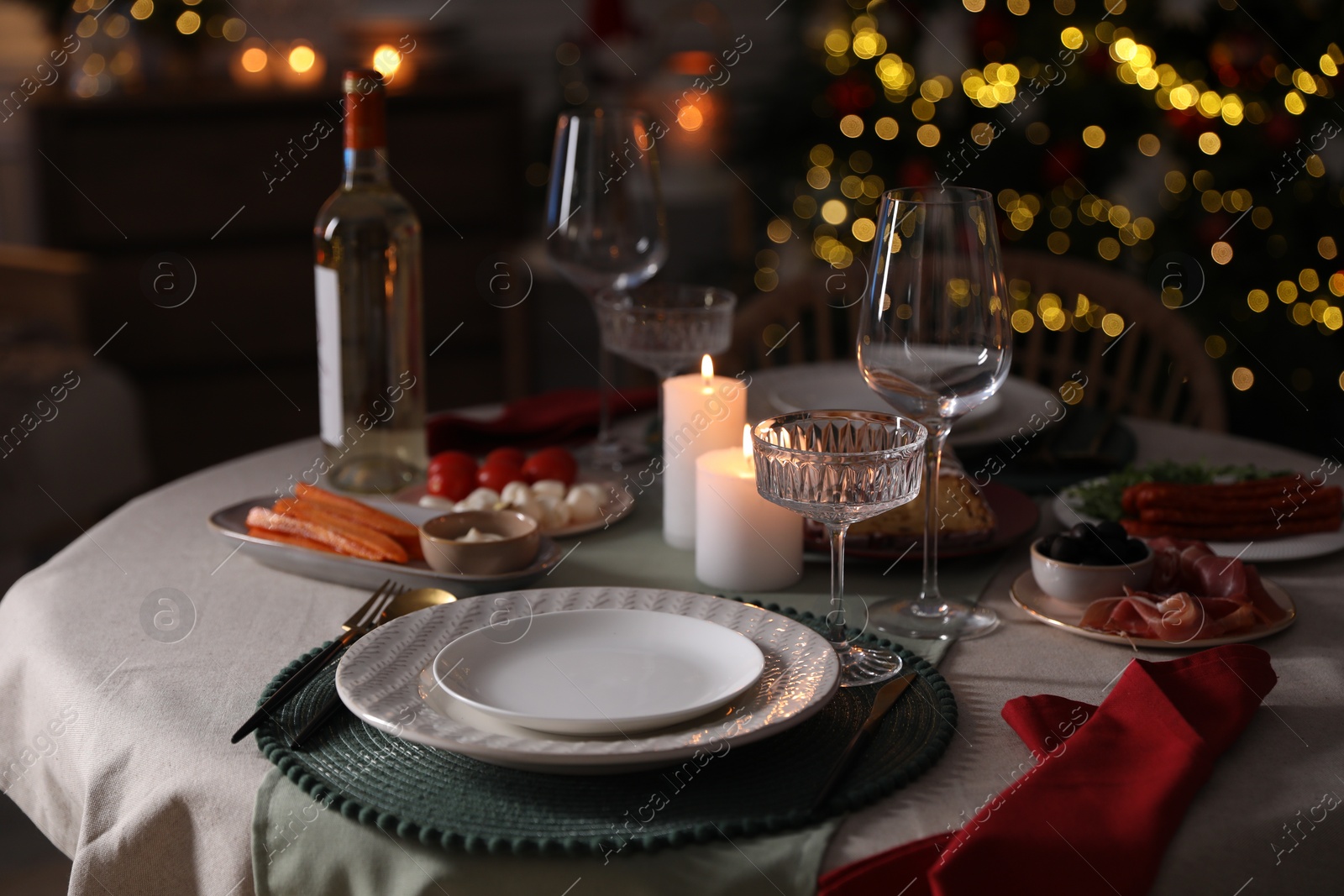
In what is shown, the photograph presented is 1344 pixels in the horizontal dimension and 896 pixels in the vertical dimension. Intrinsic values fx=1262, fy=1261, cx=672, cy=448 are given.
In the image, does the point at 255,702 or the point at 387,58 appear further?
the point at 387,58

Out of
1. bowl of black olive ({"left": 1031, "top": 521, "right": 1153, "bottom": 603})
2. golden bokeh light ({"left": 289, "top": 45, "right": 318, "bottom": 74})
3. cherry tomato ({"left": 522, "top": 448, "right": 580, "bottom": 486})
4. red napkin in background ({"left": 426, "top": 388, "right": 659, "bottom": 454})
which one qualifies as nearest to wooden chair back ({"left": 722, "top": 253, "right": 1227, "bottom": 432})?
red napkin in background ({"left": 426, "top": 388, "right": 659, "bottom": 454})

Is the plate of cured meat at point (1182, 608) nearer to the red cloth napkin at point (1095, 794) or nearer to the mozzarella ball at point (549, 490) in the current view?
the red cloth napkin at point (1095, 794)

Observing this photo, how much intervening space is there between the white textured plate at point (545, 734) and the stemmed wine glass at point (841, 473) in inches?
2.0

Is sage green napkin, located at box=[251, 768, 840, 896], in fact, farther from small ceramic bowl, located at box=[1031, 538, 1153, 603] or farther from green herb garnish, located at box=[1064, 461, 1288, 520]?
green herb garnish, located at box=[1064, 461, 1288, 520]

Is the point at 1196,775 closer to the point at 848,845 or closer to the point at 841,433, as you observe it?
the point at 848,845

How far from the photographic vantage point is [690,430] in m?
1.15

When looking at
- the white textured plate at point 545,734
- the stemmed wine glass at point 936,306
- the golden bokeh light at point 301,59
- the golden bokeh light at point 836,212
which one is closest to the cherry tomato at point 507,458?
the white textured plate at point 545,734

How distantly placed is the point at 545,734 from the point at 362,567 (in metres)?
0.34

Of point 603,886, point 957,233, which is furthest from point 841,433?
point 603,886

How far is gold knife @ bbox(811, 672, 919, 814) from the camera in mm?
691

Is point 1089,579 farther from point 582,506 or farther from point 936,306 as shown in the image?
point 582,506

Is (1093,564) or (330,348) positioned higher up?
(330,348)

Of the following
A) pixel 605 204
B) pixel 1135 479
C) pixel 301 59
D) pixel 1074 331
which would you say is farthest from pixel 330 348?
pixel 301 59

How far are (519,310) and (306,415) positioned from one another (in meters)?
0.70
